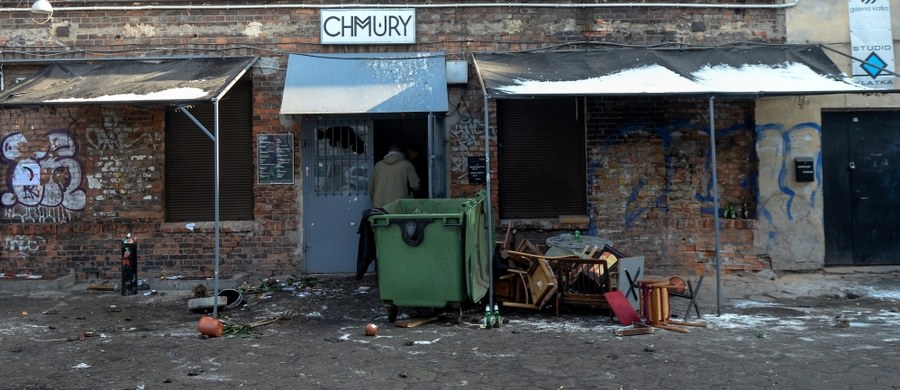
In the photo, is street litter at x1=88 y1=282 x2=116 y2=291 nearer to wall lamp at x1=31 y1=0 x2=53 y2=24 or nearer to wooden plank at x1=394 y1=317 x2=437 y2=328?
wall lamp at x1=31 y1=0 x2=53 y2=24

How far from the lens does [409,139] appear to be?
9.57 metres

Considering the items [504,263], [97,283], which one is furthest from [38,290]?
[504,263]

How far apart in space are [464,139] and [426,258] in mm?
2926

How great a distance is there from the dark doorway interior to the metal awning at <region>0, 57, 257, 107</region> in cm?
195

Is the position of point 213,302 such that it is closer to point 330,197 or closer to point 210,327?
point 210,327

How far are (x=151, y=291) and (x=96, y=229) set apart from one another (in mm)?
1288

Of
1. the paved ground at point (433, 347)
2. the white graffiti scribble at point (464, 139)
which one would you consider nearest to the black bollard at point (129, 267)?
the paved ground at point (433, 347)

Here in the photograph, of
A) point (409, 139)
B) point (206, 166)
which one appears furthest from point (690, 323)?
point (206, 166)

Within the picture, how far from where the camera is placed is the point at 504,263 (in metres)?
7.65

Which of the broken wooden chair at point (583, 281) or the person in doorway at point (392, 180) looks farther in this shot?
the person in doorway at point (392, 180)

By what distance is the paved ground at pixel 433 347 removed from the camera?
515cm

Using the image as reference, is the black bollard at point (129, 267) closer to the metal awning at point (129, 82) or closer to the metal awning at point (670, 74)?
the metal awning at point (129, 82)

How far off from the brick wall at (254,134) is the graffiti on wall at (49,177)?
0.13 ft

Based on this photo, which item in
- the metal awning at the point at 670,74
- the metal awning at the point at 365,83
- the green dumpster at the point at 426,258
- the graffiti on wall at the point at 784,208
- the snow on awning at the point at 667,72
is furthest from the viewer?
the graffiti on wall at the point at 784,208
